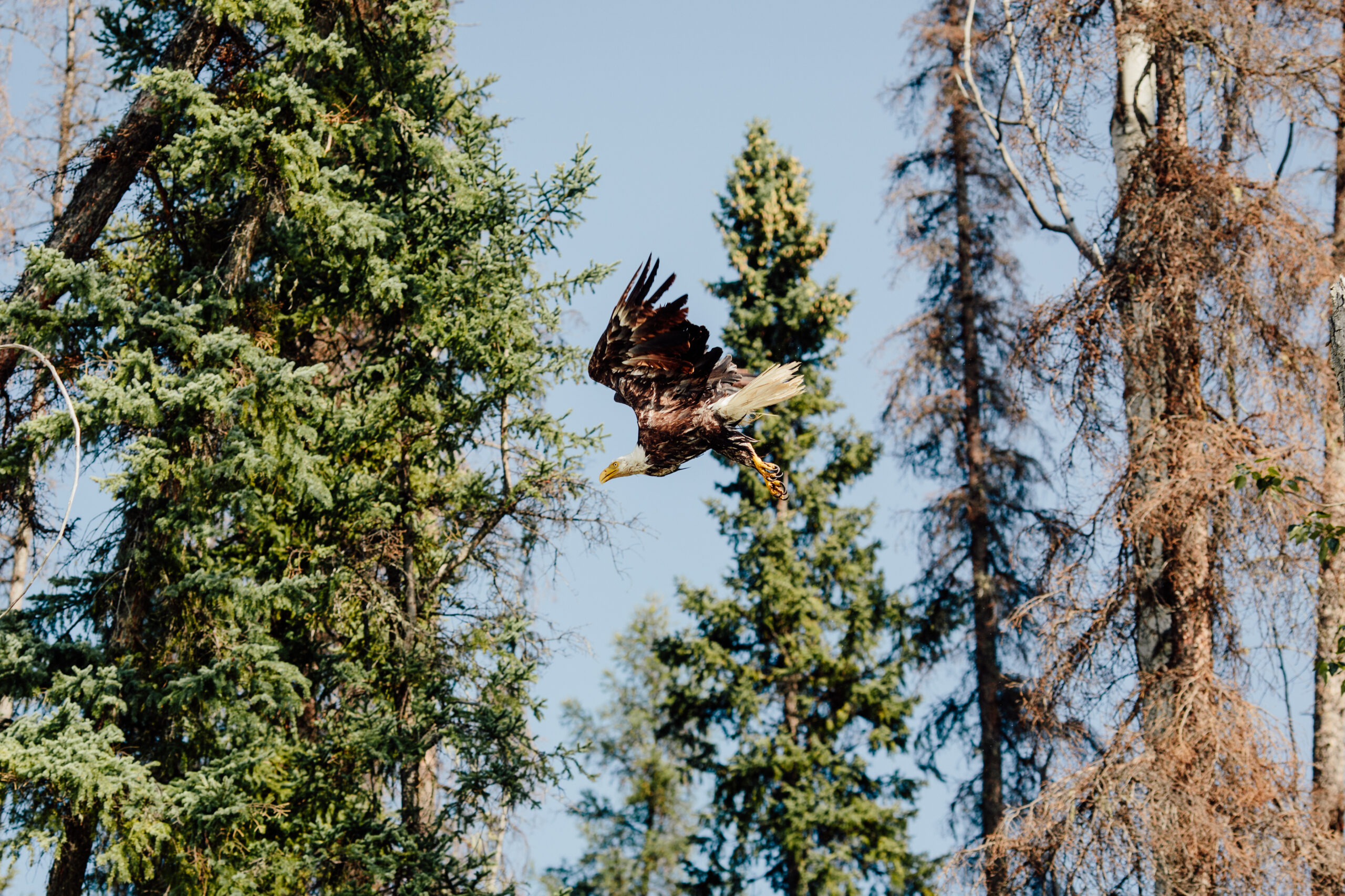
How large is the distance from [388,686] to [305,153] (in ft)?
13.8

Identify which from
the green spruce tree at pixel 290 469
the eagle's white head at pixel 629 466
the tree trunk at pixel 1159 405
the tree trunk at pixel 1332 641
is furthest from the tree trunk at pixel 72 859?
the tree trunk at pixel 1332 641

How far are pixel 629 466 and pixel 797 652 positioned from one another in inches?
362

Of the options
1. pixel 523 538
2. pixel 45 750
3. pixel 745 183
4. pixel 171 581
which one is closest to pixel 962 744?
pixel 523 538

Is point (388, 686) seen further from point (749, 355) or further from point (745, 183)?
point (745, 183)

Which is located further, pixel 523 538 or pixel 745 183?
pixel 745 183

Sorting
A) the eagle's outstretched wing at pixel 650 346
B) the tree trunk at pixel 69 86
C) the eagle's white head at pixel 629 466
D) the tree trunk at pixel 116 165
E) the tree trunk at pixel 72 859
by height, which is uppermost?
the tree trunk at pixel 69 86

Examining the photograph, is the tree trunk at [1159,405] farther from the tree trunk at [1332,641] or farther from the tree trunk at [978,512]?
the tree trunk at [978,512]

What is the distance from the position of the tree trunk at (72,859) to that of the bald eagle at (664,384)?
4.44m

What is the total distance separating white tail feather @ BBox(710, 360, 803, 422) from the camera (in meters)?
6.31

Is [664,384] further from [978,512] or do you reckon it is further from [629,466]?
[978,512]

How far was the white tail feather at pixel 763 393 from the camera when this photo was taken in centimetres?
631

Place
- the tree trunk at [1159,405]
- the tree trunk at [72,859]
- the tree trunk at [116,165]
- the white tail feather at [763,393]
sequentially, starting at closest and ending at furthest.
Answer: the white tail feather at [763,393] < the tree trunk at [72,859] < the tree trunk at [1159,405] < the tree trunk at [116,165]

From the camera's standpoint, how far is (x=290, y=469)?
954cm

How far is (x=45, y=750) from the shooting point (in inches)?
308
